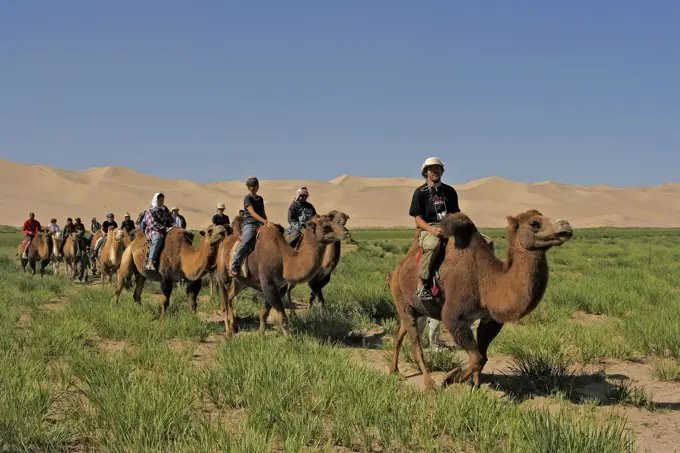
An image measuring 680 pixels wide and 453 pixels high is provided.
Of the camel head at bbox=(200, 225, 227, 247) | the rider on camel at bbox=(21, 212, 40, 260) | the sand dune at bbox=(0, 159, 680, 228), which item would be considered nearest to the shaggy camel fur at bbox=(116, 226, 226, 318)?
the camel head at bbox=(200, 225, 227, 247)

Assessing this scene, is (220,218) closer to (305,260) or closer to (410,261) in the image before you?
(305,260)

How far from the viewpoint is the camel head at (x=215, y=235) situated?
1113cm

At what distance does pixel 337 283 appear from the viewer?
17.2 metres

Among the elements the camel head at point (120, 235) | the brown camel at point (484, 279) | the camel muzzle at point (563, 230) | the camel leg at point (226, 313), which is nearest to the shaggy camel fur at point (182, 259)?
the camel leg at point (226, 313)

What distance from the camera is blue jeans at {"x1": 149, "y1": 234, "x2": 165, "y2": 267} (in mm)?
12023

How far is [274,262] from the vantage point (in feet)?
32.7

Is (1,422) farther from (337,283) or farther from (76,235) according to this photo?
(76,235)

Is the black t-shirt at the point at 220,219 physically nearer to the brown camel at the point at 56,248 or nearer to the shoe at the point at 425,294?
the brown camel at the point at 56,248

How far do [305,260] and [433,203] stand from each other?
3.18 m

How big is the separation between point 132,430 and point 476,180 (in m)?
187

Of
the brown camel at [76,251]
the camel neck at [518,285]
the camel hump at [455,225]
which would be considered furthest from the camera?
the brown camel at [76,251]

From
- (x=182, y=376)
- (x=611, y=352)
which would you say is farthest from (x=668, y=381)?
(x=182, y=376)

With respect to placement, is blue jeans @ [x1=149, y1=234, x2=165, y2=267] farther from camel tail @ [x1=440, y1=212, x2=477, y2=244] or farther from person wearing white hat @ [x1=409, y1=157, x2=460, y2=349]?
camel tail @ [x1=440, y1=212, x2=477, y2=244]

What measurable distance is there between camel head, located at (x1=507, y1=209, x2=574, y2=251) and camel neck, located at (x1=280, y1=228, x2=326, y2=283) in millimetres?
4022
